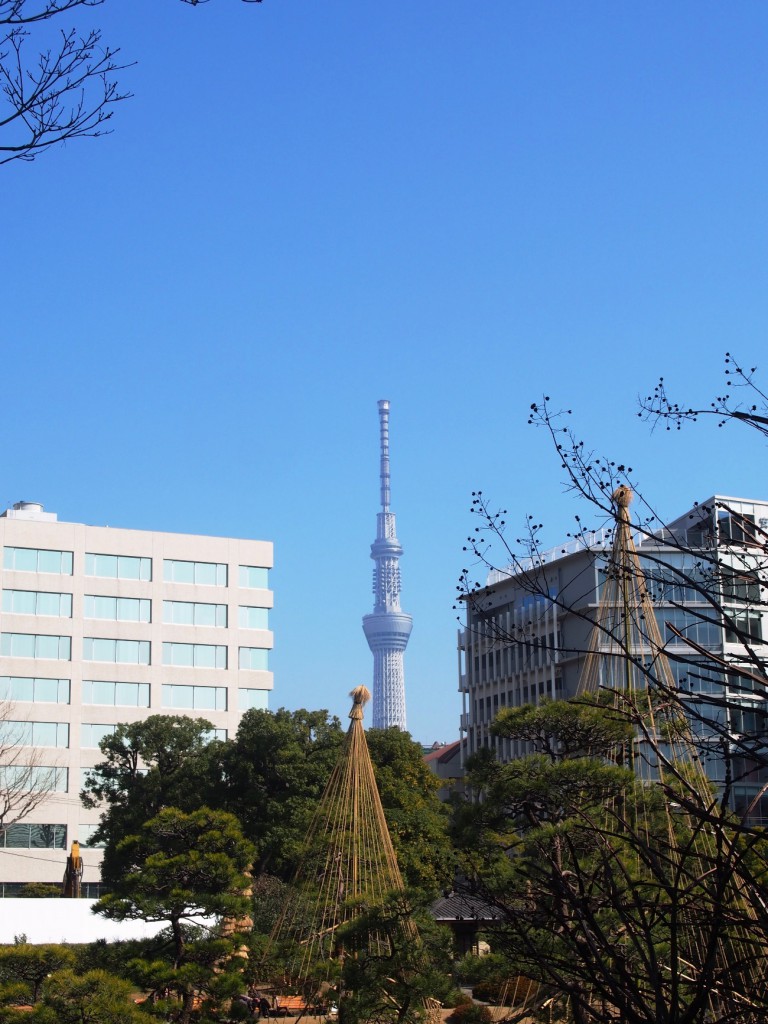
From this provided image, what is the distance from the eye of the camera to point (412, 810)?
104 feet

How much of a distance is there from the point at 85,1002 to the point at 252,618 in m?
36.6

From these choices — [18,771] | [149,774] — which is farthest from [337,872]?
[18,771]

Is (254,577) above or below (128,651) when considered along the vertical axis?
above

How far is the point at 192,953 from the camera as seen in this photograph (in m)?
14.7

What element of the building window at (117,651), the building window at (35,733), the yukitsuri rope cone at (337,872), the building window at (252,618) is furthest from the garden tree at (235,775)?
the building window at (252,618)

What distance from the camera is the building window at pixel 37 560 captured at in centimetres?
4602

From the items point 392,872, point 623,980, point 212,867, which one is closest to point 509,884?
point 212,867

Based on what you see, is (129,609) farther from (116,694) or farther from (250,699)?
(250,699)

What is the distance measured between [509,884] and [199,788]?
21.7m

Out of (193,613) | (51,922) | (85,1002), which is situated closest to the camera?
(85,1002)

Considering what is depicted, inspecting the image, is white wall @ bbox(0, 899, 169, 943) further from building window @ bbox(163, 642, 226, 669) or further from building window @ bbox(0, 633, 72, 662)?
building window @ bbox(163, 642, 226, 669)

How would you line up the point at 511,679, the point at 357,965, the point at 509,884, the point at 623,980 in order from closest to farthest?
the point at 623,980 < the point at 509,884 < the point at 357,965 < the point at 511,679

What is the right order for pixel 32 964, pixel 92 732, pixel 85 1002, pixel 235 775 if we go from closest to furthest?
pixel 85 1002 < pixel 32 964 < pixel 235 775 < pixel 92 732

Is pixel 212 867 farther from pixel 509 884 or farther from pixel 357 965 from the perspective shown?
pixel 509 884
